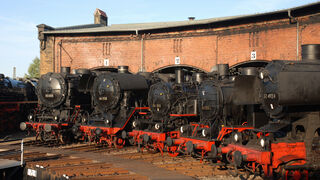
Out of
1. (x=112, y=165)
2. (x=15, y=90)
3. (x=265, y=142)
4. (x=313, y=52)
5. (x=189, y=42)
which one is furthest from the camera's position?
(x=189, y=42)

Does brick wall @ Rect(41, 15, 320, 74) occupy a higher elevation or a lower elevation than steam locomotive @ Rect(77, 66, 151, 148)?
higher

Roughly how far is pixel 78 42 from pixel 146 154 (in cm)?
1614

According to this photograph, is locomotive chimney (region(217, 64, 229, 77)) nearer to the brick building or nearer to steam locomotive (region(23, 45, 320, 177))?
steam locomotive (region(23, 45, 320, 177))

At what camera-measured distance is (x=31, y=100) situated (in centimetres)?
1895

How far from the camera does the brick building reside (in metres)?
16.8

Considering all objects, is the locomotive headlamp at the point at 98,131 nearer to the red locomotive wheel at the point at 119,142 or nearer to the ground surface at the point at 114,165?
the ground surface at the point at 114,165

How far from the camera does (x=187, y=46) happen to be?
2125cm

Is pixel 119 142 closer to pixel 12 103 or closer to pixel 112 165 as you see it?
pixel 112 165

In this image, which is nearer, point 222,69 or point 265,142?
point 265,142

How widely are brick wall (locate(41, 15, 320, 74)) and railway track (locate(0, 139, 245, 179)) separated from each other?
1013 cm

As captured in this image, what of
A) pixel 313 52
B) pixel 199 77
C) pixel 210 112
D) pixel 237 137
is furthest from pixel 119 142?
pixel 313 52

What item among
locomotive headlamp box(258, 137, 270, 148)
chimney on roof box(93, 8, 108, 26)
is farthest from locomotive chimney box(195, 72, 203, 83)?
chimney on roof box(93, 8, 108, 26)

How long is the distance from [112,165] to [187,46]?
45.4ft

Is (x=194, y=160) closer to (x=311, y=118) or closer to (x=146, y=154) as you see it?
(x=146, y=154)
